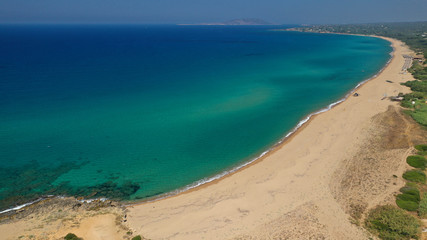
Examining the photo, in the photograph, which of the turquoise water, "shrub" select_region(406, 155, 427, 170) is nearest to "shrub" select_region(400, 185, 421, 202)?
"shrub" select_region(406, 155, 427, 170)

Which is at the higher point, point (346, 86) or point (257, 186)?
point (346, 86)

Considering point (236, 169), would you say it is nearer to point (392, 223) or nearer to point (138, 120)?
point (392, 223)

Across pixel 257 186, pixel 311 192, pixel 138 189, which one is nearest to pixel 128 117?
pixel 138 189

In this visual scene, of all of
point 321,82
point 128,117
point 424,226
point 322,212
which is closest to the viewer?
point 424,226

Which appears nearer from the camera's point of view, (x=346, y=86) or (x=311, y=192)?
(x=311, y=192)

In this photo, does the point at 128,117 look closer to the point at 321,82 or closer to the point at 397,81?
the point at 321,82

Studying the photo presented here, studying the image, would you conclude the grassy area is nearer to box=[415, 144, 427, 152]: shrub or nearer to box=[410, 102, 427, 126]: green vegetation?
box=[415, 144, 427, 152]: shrub
